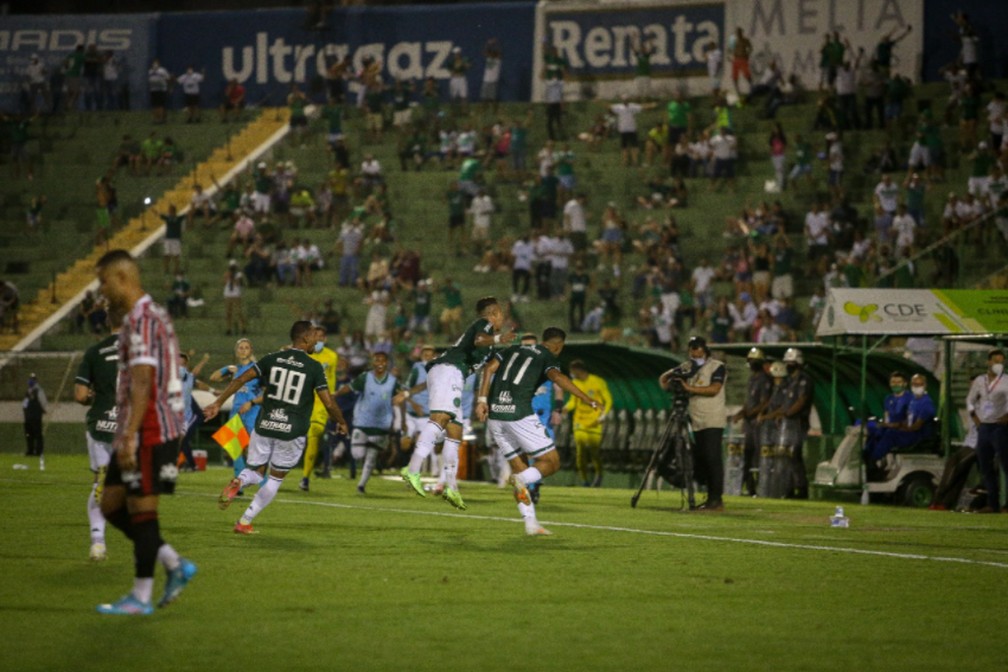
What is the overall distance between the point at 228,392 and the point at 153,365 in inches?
280

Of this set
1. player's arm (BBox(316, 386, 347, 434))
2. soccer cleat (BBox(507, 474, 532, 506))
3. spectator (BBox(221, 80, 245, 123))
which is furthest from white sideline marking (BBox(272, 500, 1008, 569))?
spectator (BBox(221, 80, 245, 123))

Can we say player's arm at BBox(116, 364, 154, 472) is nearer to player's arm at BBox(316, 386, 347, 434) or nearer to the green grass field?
the green grass field

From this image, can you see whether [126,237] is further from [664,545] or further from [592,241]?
[664,545]

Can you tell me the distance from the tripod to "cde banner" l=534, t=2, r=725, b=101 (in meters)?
27.4

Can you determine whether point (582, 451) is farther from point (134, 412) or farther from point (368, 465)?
point (134, 412)

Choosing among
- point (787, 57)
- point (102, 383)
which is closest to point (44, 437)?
point (787, 57)

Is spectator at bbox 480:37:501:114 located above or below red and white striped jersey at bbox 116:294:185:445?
above

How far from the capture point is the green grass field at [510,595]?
8.73m

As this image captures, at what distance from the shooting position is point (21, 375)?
40.7m

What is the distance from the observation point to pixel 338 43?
176 feet

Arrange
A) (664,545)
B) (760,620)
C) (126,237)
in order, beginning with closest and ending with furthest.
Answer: (760,620)
(664,545)
(126,237)

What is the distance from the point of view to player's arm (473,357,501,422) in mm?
17544

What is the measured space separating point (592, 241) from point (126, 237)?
14260 millimetres

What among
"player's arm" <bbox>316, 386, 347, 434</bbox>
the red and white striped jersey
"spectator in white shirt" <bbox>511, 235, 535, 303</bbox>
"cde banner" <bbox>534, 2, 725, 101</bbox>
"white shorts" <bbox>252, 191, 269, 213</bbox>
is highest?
"cde banner" <bbox>534, 2, 725, 101</bbox>
